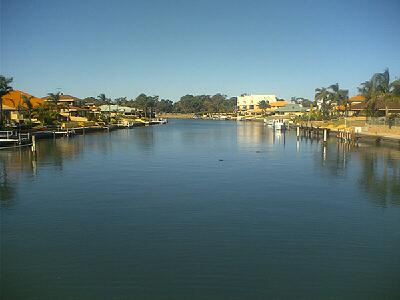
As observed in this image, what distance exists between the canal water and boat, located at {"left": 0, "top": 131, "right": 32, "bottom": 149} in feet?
58.3

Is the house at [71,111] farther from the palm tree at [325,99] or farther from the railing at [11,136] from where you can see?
the palm tree at [325,99]

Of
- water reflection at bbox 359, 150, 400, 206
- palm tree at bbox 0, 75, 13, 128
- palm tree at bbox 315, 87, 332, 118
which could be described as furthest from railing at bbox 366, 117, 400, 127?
palm tree at bbox 0, 75, 13, 128

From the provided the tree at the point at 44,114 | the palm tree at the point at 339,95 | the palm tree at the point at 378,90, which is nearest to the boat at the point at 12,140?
the tree at the point at 44,114

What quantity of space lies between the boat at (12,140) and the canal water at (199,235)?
1777 centimetres

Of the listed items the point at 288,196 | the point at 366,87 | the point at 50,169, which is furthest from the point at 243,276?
the point at 366,87

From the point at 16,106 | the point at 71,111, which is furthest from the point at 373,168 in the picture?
the point at 71,111

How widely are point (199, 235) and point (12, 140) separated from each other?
39.2 m

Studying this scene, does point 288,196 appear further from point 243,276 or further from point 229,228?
point 243,276

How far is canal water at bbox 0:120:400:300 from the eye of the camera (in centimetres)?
1105

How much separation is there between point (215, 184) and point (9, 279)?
15535 mm

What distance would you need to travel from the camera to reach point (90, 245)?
14.1m

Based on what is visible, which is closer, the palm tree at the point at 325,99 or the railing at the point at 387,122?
the railing at the point at 387,122

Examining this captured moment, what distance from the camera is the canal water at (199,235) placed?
36.2 ft

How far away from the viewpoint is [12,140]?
47.1 m
